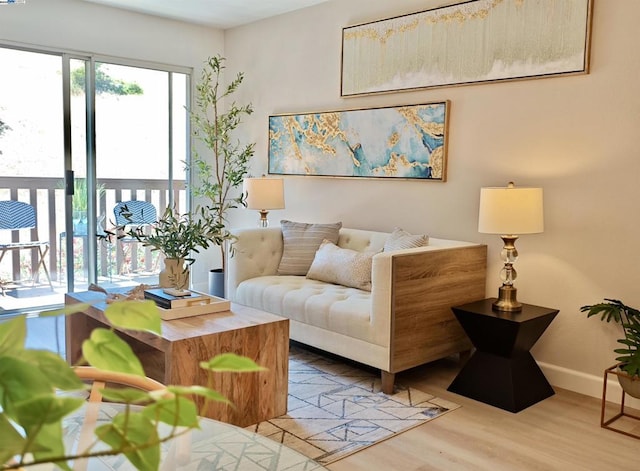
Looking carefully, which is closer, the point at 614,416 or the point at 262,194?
the point at 614,416

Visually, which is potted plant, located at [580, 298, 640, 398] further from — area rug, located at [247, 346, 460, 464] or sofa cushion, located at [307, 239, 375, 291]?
sofa cushion, located at [307, 239, 375, 291]

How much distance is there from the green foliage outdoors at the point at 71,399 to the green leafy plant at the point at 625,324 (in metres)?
2.87

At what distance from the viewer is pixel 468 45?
3.81 m

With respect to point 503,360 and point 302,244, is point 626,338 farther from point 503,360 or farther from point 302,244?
point 302,244

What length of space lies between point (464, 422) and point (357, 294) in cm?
108

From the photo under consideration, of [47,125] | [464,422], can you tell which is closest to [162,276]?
[464,422]

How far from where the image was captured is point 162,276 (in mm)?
3266

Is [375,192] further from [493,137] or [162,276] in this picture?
[162,276]

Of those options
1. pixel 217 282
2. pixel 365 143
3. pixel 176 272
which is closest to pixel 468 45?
pixel 365 143

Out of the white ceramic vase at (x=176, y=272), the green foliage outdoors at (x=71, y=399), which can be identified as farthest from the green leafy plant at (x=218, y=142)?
the green foliage outdoors at (x=71, y=399)

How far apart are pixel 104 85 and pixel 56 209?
116 centimetres

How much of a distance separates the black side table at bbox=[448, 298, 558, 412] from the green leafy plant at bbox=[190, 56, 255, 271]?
268 centimetres

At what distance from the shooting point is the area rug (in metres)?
2.67

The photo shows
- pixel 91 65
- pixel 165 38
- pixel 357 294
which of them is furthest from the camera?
pixel 165 38
